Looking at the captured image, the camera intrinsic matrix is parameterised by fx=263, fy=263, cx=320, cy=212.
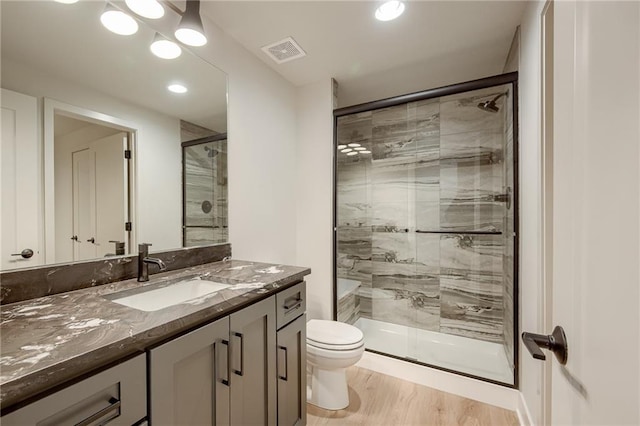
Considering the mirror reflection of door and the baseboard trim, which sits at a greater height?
the mirror reflection of door

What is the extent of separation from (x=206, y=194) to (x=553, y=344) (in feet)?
5.75

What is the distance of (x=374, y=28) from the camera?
172 centimetres

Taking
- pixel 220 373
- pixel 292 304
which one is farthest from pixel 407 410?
pixel 220 373

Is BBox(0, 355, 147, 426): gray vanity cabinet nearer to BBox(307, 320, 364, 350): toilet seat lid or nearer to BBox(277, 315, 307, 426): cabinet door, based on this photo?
BBox(277, 315, 307, 426): cabinet door

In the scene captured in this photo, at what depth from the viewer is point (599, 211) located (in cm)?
41

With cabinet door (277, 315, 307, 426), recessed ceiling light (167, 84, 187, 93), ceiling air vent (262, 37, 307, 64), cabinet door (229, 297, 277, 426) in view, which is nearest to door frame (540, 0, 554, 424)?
cabinet door (277, 315, 307, 426)

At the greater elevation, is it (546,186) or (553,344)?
(546,186)

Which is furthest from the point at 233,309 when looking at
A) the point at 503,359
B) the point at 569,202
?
the point at 503,359

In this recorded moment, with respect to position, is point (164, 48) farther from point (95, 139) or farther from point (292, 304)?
point (292, 304)

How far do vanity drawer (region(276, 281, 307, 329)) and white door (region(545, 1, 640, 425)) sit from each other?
3.31ft

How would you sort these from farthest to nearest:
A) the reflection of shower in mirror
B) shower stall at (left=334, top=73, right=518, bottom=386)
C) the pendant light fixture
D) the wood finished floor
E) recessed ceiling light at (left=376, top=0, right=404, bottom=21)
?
shower stall at (left=334, top=73, right=518, bottom=386) → the reflection of shower in mirror → the wood finished floor → recessed ceiling light at (left=376, top=0, right=404, bottom=21) → the pendant light fixture

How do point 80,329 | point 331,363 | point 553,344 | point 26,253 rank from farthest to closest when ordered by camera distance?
1. point 331,363
2. point 26,253
3. point 80,329
4. point 553,344

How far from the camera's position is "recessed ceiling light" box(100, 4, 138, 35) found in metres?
1.21

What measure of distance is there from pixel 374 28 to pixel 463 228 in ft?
6.19
